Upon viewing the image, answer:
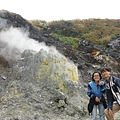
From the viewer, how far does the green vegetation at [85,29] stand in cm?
3301

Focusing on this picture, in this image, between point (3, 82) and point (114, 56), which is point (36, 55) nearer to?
point (3, 82)

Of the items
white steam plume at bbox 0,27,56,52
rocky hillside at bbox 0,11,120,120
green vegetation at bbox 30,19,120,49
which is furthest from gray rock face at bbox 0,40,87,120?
green vegetation at bbox 30,19,120,49

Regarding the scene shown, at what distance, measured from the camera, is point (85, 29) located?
38.3m

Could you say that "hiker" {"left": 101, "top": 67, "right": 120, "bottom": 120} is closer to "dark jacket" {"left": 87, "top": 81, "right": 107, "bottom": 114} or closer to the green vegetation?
"dark jacket" {"left": 87, "top": 81, "right": 107, "bottom": 114}

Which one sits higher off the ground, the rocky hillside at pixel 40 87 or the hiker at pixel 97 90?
the hiker at pixel 97 90

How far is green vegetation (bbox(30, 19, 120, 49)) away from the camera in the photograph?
1299 inches

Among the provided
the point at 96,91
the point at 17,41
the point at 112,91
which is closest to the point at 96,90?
the point at 96,91

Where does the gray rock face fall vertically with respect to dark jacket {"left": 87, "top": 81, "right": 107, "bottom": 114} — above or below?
below

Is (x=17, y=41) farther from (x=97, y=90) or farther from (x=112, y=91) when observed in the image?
(x=112, y=91)

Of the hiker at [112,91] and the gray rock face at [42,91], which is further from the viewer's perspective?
the gray rock face at [42,91]

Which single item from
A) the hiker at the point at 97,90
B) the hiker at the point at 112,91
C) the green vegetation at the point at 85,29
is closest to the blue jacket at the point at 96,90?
the hiker at the point at 97,90

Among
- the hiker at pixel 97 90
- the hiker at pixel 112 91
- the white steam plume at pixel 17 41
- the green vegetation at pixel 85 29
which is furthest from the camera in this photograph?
the green vegetation at pixel 85 29

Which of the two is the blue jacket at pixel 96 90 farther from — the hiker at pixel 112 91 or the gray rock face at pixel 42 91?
the gray rock face at pixel 42 91

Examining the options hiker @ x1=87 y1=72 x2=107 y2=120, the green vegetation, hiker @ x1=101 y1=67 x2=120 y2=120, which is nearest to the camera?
hiker @ x1=101 y1=67 x2=120 y2=120
